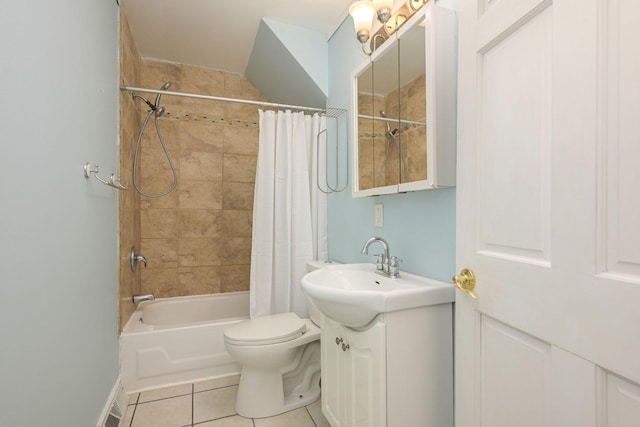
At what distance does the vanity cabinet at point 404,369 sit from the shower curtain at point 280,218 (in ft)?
3.18

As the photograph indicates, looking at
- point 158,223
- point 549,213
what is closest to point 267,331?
point 549,213

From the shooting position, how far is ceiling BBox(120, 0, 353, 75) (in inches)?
77.3

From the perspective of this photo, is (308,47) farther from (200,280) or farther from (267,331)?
(200,280)

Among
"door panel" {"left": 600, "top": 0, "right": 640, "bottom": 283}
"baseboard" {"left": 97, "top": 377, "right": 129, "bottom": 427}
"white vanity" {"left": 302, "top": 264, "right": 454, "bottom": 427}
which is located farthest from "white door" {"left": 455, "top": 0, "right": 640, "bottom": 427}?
"baseboard" {"left": 97, "top": 377, "right": 129, "bottom": 427}

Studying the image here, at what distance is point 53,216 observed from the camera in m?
1.03

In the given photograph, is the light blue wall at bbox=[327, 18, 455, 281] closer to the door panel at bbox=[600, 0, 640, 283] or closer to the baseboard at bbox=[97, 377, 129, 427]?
the door panel at bbox=[600, 0, 640, 283]

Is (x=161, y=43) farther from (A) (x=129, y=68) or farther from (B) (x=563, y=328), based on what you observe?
(B) (x=563, y=328)

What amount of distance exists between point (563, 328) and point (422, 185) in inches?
26.3

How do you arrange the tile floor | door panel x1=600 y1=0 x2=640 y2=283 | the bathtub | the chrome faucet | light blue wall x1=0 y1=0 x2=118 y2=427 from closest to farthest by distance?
door panel x1=600 y1=0 x2=640 y2=283 < light blue wall x1=0 y1=0 x2=118 y2=427 < the tile floor < the bathtub < the chrome faucet

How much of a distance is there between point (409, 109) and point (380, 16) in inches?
20.0

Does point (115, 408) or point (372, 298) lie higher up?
point (372, 298)

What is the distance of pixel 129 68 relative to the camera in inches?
85.2

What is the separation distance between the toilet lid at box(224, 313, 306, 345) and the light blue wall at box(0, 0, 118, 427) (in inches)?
25.2

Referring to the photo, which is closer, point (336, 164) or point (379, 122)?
point (379, 122)
